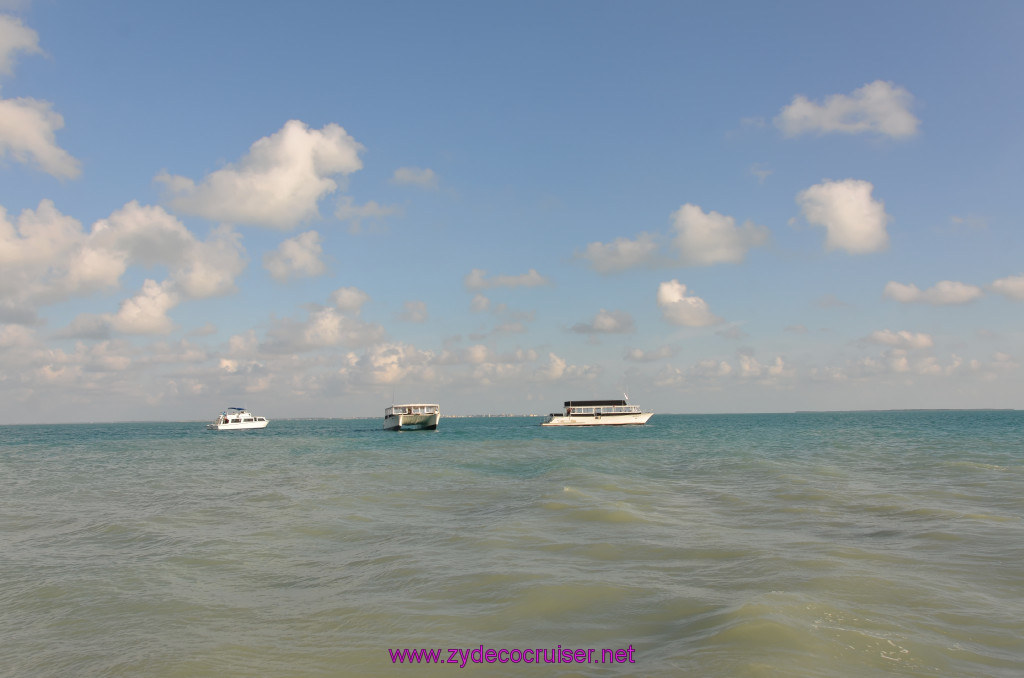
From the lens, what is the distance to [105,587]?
1014 cm

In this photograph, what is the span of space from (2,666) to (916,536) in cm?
1642

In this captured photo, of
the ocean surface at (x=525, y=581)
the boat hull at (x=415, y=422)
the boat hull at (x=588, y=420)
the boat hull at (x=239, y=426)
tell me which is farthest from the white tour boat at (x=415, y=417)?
the ocean surface at (x=525, y=581)

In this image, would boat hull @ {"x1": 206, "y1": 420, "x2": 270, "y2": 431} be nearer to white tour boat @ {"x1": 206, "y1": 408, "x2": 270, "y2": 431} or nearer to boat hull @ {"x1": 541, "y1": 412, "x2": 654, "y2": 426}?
white tour boat @ {"x1": 206, "y1": 408, "x2": 270, "y2": 431}

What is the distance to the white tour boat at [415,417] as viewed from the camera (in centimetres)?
8319

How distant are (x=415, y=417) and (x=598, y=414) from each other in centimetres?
2977

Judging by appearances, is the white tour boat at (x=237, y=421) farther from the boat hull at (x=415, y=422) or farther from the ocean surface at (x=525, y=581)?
the ocean surface at (x=525, y=581)

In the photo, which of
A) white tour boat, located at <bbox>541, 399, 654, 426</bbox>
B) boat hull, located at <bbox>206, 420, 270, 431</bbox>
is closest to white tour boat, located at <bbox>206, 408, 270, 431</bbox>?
boat hull, located at <bbox>206, 420, 270, 431</bbox>

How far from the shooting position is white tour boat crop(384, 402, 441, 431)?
8319 cm

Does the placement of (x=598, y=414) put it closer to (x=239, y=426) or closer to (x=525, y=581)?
(x=239, y=426)

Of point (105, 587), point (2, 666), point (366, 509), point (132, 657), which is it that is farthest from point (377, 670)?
point (366, 509)

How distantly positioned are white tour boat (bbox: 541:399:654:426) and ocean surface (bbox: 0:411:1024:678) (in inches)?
2767

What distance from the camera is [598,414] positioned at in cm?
9231

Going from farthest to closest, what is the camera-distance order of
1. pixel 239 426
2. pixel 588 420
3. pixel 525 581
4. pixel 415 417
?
pixel 239 426, pixel 588 420, pixel 415 417, pixel 525 581

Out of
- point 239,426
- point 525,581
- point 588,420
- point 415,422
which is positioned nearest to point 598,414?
point 588,420
